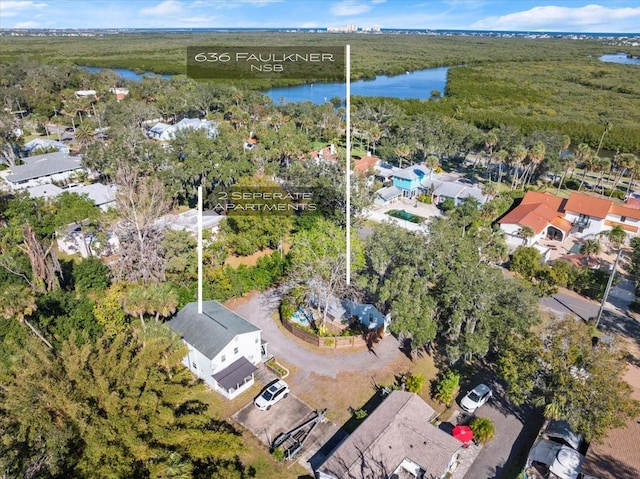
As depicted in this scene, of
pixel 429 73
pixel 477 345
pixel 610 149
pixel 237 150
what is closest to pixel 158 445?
pixel 477 345

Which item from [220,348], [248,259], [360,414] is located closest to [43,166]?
[248,259]

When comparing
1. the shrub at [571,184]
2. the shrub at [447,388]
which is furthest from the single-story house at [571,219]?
the shrub at [447,388]

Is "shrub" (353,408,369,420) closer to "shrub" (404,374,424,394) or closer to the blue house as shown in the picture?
"shrub" (404,374,424,394)

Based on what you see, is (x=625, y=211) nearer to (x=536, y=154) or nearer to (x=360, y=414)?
(x=536, y=154)

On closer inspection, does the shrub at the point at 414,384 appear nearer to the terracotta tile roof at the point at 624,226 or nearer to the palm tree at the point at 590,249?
the palm tree at the point at 590,249

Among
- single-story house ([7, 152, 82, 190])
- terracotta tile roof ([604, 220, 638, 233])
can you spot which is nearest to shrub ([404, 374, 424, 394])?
terracotta tile roof ([604, 220, 638, 233])

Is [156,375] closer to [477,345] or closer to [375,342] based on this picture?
[375,342]
